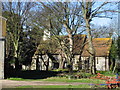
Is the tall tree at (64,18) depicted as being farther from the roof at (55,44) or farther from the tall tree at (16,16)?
the tall tree at (16,16)

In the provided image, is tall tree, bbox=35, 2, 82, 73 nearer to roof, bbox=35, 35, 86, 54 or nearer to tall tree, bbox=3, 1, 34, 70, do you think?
roof, bbox=35, 35, 86, 54

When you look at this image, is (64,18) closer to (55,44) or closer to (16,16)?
(55,44)

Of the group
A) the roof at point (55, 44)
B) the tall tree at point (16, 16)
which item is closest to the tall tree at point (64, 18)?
the roof at point (55, 44)

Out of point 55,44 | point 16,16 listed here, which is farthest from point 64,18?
point 16,16

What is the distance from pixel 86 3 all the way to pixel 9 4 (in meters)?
14.6

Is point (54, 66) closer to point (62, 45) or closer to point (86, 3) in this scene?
point (62, 45)

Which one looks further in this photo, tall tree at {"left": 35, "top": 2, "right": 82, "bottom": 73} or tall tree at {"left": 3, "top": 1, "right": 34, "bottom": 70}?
tall tree at {"left": 3, "top": 1, "right": 34, "bottom": 70}

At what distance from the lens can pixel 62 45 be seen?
32562 mm

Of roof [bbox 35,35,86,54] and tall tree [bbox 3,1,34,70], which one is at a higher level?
tall tree [bbox 3,1,34,70]

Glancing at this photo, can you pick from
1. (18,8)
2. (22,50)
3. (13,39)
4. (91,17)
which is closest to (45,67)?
(22,50)

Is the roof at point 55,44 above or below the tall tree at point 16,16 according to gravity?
below

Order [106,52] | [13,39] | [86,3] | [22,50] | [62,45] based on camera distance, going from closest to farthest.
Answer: [86,3] < [62,45] < [13,39] < [22,50] < [106,52]

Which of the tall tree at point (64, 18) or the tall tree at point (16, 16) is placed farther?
the tall tree at point (16, 16)

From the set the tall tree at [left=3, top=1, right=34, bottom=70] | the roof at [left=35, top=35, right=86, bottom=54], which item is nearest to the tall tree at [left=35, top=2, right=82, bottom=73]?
the roof at [left=35, top=35, right=86, bottom=54]
